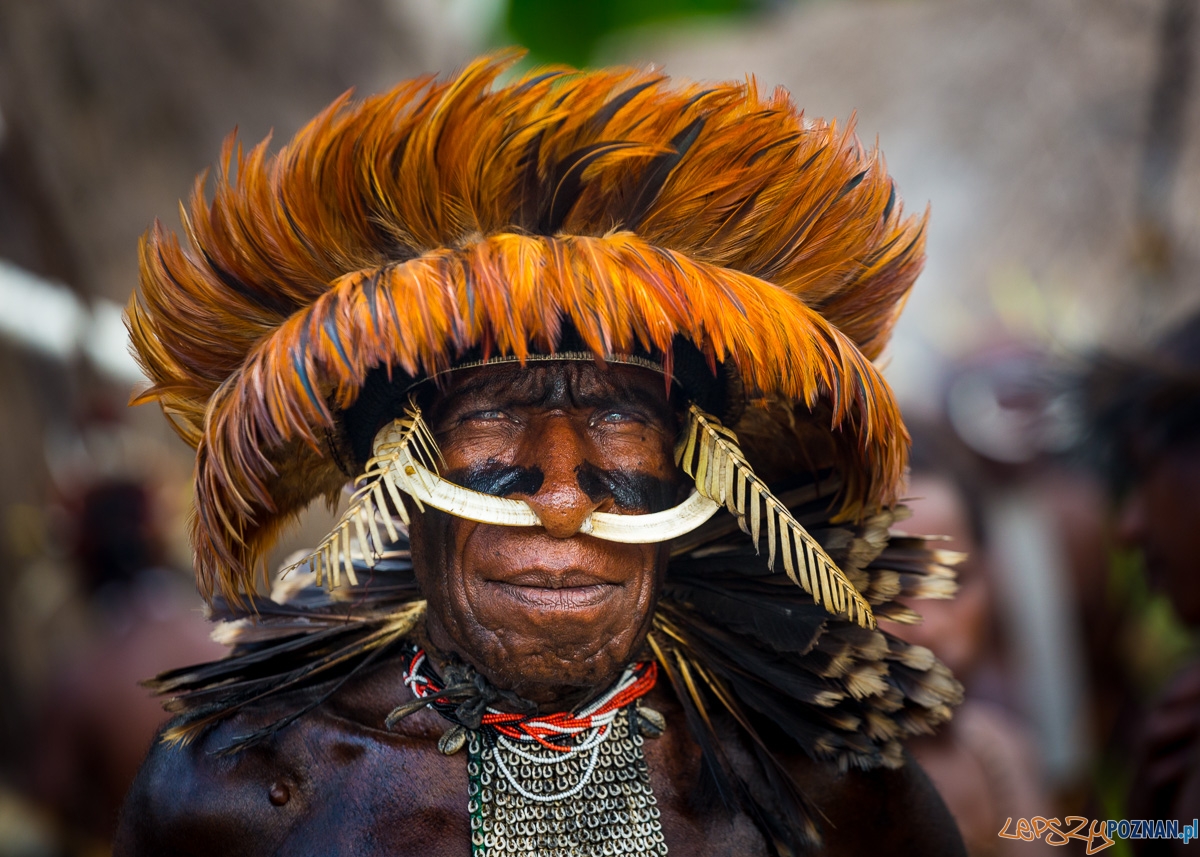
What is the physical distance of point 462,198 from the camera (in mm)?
2008

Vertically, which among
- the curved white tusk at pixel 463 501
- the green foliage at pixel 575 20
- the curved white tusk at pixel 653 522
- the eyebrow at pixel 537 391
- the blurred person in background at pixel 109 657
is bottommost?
the blurred person in background at pixel 109 657

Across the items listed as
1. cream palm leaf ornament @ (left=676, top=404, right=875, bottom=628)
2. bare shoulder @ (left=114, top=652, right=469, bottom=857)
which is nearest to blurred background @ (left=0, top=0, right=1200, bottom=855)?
cream palm leaf ornament @ (left=676, top=404, right=875, bottom=628)

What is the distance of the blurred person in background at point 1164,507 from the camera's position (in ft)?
10.9

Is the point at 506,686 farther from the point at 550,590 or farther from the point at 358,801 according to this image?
the point at 358,801

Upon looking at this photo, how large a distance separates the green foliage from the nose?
795 cm

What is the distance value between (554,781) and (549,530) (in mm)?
573

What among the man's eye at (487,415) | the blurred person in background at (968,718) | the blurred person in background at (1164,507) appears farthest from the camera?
the blurred person in background at (968,718)

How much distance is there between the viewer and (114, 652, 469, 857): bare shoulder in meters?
2.11

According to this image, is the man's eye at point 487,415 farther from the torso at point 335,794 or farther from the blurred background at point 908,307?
the blurred background at point 908,307

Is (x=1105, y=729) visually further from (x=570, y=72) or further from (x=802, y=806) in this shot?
(x=570, y=72)

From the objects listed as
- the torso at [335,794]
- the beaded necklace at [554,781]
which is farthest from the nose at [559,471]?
the torso at [335,794]

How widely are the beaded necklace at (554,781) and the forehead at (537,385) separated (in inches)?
23.5

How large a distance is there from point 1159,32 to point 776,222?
7.20 meters

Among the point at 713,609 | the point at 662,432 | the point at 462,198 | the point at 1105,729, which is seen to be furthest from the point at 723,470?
the point at 1105,729
